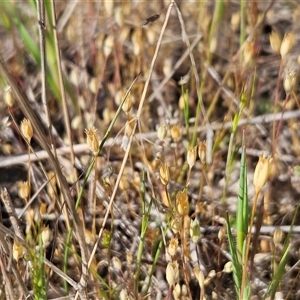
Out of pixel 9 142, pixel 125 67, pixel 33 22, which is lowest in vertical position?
pixel 9 142

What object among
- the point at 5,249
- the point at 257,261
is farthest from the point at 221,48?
the point at 5,249

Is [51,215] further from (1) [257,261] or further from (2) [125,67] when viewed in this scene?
(2) [125,67]

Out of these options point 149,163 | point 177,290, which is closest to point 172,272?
point 177,290

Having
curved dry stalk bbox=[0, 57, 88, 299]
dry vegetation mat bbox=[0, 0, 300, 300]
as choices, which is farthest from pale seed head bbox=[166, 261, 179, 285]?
curved dry stalk bbox=[0, 57, 88, 299]

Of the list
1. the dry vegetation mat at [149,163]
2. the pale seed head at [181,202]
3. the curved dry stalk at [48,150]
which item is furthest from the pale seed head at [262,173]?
the curved dry stalk at [48,150]

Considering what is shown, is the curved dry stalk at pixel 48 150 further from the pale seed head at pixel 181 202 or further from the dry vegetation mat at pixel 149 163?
the pale seed head at pixel 181 202

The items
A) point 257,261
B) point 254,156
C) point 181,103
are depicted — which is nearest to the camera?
point 257,261

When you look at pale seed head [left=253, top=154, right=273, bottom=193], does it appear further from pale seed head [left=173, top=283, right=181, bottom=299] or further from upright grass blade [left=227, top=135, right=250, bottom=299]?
pale seed head [left=173, top=283, right=181, bottom=299]

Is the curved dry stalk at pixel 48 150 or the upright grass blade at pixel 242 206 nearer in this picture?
the curved dry stalk at pixel 48 150
